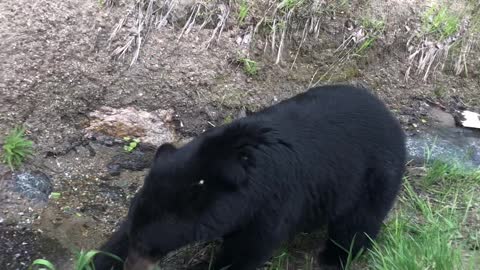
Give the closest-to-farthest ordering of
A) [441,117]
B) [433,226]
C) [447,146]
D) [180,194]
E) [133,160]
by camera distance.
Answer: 1. [180,194]
2. [433,226]
3. [133,160]
4. [447,146]
5. [441,117]

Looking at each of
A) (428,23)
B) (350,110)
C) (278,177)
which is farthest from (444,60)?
(278,177)

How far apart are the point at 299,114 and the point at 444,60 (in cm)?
279

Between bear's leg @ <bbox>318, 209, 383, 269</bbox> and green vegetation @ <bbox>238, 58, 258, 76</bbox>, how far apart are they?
161cm

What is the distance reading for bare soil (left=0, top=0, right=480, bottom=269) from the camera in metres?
3.64

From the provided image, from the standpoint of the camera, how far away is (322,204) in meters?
3.31

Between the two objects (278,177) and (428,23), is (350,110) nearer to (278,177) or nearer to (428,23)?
(278,177)

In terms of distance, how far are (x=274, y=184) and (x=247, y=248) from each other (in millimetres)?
329

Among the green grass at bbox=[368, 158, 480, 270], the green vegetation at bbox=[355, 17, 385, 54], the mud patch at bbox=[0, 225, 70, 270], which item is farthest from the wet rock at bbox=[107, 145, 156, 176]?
the green vegetation at bbox=[355, 17, 385, 54]

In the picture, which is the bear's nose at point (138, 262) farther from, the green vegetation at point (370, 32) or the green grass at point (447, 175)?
the green vegetation at point (370, 32)

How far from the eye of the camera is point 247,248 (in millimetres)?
3035

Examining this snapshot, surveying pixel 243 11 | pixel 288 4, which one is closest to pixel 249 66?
pixel 243 11

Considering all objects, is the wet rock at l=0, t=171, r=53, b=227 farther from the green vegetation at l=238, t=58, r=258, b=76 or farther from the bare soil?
the green vegetation at l=238, t=58, r=258, b=76

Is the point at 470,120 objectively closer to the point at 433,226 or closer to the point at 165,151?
the point at 433,226

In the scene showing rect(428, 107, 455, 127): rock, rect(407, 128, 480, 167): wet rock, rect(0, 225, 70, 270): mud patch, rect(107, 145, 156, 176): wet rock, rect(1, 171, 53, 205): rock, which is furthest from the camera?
rect(428, 107, 455, 127): rock
